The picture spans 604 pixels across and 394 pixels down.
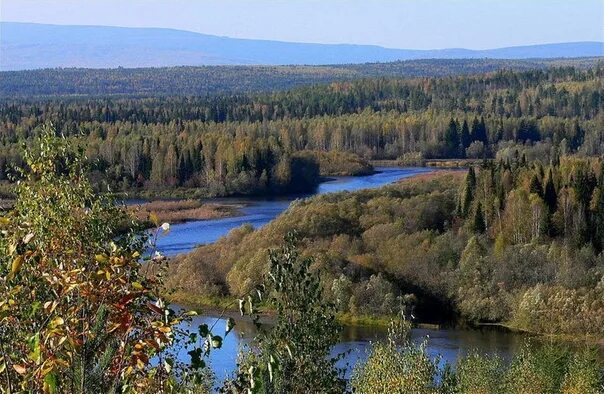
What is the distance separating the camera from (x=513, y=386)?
19.2 meters

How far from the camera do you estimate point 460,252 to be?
3509 centimetres

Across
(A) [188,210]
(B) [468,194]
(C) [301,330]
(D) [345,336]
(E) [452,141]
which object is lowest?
(E) [452,141]

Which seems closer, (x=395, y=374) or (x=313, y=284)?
(x=313, y=284)

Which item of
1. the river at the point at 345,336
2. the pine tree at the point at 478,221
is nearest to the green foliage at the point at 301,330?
the river at the point at 345,336

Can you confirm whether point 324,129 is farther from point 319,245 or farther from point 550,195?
point 319,245

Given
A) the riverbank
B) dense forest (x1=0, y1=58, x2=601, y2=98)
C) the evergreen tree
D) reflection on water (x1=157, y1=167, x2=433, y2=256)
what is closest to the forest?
reflection on water (x1=157, y1=167, x2=433, y2=256)

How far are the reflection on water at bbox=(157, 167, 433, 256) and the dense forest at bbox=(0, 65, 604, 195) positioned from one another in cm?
224

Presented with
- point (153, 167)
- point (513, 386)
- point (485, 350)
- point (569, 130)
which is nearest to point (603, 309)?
point (485, 350)

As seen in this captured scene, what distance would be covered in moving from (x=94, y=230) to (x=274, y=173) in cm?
5689

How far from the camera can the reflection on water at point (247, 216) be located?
41938 millimetres

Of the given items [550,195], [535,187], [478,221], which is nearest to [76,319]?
[478,221]

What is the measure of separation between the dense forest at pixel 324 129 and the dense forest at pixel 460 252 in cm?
922

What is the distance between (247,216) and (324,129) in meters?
32.5

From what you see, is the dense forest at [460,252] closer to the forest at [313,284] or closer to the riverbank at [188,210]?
the forest at [313,284]
